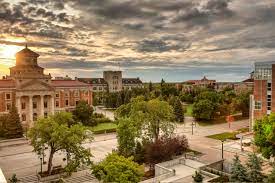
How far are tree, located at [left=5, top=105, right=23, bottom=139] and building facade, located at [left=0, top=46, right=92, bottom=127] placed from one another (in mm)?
6475

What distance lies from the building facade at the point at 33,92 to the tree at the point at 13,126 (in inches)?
255

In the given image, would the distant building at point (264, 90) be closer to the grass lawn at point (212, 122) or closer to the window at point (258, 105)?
the window at point (258, 105)

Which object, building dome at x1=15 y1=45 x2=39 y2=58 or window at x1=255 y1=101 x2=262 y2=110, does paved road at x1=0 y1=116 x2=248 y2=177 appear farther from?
building dome at x1=15 y1=45 x2=39 y2=58

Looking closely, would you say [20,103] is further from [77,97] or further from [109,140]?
[109,140]

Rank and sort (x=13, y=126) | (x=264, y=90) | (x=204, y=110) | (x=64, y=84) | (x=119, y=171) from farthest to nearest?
1. (x=64, y=84)
2. (x=204, y=110)
3. (x=264, y=90)
4. (x=13, y=126)
5. (x=119, y=171)

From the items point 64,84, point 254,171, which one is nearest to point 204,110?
point 64,84

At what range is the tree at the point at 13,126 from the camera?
A: 1868 inches

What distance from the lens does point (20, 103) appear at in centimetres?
5481

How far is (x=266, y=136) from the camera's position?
31.2m

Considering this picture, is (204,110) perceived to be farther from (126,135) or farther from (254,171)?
(254,171)

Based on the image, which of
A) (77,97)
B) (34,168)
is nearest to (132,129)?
(34,168)

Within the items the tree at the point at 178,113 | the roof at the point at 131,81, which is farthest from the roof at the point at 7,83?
the roof at the point at 131,81

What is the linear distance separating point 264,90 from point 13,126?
144 feet

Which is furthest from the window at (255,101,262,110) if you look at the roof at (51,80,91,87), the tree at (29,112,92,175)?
the roof at (51,80,91,87)
